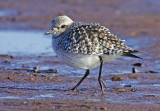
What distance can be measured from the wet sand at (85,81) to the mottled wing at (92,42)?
0.81m

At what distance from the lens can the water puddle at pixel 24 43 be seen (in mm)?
12735

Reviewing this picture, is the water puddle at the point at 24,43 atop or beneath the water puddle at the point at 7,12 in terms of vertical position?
beneath

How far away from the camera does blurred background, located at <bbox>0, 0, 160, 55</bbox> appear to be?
46.0 ft

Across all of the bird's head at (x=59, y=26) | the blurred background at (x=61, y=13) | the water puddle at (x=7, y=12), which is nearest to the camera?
the bird's head at (x=59, y=26)

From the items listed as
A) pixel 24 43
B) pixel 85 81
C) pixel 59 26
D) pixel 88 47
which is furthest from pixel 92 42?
Result: pixel 24 43

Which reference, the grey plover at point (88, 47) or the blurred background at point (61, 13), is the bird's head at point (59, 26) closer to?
the grey plover at point (88, 47)

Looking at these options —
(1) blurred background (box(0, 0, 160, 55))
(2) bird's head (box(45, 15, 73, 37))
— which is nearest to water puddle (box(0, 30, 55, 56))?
(1) blurred background (box(0, 0, 160, 55))

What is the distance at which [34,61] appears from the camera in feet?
37.6

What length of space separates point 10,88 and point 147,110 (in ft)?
8.84

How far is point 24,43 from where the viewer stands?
544 inches

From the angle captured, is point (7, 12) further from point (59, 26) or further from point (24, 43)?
point (59, 26)

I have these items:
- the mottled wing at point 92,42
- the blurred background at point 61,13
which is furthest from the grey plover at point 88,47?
the blurred background at point 61,13

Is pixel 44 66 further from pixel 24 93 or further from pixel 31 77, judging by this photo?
pixel 24 93

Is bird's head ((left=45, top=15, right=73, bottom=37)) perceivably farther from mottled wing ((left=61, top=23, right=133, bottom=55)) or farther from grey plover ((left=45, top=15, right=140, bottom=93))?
mottled wing ((left=61, top=23, right=133, bottom=55))
